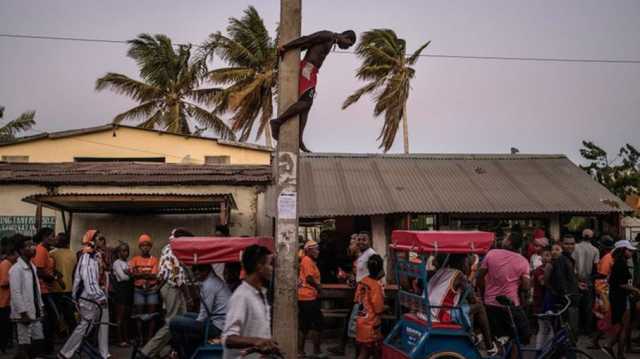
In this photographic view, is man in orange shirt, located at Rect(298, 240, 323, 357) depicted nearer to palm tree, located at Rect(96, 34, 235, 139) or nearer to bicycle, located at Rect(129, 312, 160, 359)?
bicycle, located at Rect(129, 312, 160, 359)

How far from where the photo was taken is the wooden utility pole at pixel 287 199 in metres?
6.33

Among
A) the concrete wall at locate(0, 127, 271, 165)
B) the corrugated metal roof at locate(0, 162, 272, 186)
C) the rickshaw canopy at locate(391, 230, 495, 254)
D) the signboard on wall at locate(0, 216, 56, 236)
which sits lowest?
the rickshaw canopy at locate(391, 230, 495, 254)

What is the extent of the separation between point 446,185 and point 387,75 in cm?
1283

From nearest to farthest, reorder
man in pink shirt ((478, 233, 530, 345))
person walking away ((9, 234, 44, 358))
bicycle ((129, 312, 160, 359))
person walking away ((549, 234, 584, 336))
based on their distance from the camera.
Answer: bicycle ((129, 312, 160, 359)), person walking away ((9, 234, 44, 358)), man in pink shirt ((478, 233, 530, 345)), person walking away ((549, 234, 584, 336))

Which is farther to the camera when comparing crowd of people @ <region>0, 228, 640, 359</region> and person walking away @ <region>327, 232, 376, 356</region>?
person walking away @ <region>327, 232, 376, 356</region>

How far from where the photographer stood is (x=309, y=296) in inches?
416

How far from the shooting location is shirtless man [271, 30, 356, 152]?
664 centimetres

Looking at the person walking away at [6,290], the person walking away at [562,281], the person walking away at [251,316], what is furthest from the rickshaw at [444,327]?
the person walking away at [6,290]

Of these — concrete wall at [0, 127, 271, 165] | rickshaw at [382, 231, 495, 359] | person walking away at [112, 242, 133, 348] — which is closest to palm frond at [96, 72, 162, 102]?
concrete wall at [0, 127, 271, 165]

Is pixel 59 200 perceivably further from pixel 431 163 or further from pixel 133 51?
pixel 133 51

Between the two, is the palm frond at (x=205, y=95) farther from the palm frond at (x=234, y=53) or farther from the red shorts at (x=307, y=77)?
the red shorts at (x=307, y=77)

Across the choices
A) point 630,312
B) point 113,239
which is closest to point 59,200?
point 113,239

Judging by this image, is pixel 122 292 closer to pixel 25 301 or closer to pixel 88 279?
pixel 88 279

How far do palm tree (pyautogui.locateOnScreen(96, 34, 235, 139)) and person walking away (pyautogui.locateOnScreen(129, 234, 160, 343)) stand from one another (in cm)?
1879
